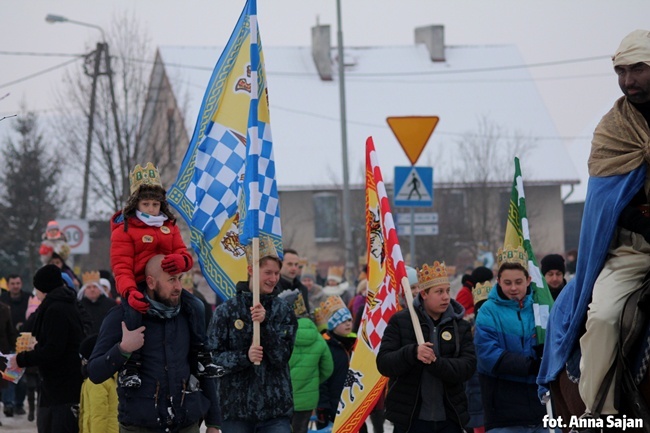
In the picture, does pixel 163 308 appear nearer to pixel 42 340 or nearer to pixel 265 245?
pixel 265 245

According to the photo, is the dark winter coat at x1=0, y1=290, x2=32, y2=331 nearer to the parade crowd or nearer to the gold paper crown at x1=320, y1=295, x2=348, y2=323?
the gold paper crown at x1=320, y1=295, x2=348, y2=323

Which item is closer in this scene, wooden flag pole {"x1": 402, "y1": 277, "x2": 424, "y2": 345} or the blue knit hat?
wooden flag pole {"x1": 402, "y1": 277, "x2": 424, "y2": 345}

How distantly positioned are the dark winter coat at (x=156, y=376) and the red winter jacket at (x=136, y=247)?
225 mm

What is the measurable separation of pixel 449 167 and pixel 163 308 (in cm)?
4126

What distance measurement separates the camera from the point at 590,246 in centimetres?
718

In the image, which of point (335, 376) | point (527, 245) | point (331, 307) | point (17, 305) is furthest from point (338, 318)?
point (17, 305)

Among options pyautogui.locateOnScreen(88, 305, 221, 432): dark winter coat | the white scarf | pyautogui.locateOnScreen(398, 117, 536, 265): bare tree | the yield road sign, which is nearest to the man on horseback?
pyautogui.locateOnScreen(88, 305, 221, 432): dark winter coat

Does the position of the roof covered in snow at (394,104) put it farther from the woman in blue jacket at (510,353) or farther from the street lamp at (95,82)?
the woman in blue jacket at (510,353)

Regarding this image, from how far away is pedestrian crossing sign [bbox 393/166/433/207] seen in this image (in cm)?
1714

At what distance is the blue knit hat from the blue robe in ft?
19.5

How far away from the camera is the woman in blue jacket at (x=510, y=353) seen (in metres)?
10.1

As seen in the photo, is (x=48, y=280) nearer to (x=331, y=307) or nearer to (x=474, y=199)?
(x=331, y=307)

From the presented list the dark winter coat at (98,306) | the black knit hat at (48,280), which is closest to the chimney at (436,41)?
the dark winter coat at (98,306)

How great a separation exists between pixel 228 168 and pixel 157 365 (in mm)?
3495
